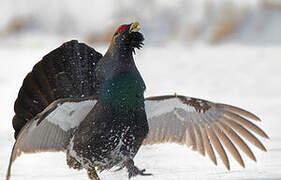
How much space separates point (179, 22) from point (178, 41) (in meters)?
0.35

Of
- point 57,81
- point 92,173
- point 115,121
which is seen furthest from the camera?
point 57,81

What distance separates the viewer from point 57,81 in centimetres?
344

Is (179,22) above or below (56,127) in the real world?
above

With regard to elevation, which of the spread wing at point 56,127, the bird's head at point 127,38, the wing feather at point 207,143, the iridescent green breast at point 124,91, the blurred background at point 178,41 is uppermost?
the blurred background at point 178,41

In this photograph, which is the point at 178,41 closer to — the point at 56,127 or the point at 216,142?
the point at 216,142

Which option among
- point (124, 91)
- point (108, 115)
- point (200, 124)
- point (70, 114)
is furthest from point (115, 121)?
point (200, 124)

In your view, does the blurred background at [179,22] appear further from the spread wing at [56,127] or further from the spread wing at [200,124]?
the spread wing at [56,127]

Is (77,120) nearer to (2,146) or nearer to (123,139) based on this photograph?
(123,139)

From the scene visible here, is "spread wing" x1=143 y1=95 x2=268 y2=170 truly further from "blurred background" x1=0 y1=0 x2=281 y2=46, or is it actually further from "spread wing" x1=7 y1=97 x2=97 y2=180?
"blurred background" x1=0 y1=0 x2=281 y2=46

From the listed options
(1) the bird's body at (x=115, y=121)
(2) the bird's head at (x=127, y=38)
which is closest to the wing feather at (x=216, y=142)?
(1) the bird's body at (x=115, y=121)

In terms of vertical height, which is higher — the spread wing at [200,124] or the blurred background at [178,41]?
the blurred background at [178,41]

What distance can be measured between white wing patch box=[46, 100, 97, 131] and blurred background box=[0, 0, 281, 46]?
5.94m

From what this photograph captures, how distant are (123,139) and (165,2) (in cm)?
744

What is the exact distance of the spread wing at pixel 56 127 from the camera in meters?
3.01
